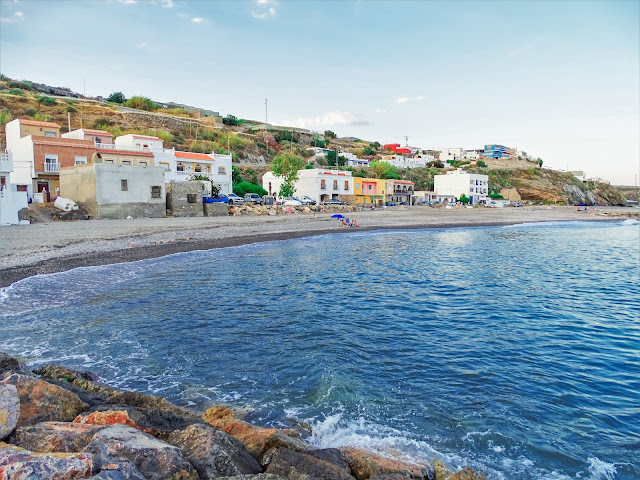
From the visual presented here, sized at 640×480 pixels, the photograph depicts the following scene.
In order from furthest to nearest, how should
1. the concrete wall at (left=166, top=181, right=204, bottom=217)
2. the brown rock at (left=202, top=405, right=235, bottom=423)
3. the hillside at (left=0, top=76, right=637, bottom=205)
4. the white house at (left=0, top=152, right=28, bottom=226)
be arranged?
1. the hillside at (left=0, top=76, right=637, bottom=205)
2. the concrete wall at (left=166, top=181, right=204, bottom=217)
3. the white house at (left=0, top=152, right=28, bottom=226)
4. the brown rock at (left=202, top=405, right=235, bottom=423)

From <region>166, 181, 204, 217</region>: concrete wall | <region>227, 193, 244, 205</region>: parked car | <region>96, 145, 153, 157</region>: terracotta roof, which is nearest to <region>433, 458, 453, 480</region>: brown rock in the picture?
<region>166, 181, 204, 217</region>: concrete wall

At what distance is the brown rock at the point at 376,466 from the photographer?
511cm

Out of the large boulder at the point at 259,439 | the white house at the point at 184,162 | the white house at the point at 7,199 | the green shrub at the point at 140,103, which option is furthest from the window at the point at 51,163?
the green shrub at the point at 140,103

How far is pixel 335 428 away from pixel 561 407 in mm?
4074

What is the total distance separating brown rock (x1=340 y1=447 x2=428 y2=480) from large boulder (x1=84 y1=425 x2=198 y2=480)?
206 centimetres

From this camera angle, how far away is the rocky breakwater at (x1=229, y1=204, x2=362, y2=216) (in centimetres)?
4591

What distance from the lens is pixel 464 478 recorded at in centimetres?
488

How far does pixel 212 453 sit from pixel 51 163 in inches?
1770

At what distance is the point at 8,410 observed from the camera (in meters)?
4.60

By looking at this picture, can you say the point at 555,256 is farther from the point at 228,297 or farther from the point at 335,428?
the point at 335,428

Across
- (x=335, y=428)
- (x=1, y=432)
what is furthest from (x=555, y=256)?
(x=1, y=432)

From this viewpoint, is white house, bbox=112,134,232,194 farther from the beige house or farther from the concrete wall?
the beige house

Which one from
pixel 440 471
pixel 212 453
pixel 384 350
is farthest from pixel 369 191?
pixel 212 453

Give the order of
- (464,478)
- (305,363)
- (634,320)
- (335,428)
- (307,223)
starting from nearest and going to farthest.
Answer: (464,478) < (335,428) < (305,363) < (634,320) < (307,223)
